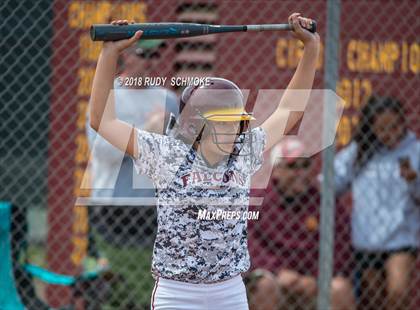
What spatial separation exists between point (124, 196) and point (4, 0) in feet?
4.27

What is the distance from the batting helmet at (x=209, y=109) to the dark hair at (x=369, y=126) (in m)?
2.19

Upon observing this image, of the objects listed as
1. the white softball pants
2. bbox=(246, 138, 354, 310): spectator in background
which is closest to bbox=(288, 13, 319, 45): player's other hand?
the white softball pants

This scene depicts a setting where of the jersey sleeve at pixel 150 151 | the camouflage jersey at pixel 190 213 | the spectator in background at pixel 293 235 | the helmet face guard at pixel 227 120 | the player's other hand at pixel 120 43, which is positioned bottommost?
the spectator in background at pixel 293 235

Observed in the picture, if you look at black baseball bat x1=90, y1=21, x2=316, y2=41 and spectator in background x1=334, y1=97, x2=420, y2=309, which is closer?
black baseball bat x1=90, y1=21, x2=316, y2=41

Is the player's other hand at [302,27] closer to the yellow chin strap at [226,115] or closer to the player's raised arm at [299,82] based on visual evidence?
the player's raised arm at [299,82]

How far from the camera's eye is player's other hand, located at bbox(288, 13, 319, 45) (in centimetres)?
337

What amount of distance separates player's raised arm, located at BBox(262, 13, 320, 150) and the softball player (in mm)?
250

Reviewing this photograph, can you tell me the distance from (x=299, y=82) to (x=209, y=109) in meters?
0.45

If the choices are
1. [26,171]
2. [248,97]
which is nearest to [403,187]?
[248,97]

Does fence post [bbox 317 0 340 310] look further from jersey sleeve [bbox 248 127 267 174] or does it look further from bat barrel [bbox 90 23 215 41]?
bat barrel [bbox 90 23 215 41]

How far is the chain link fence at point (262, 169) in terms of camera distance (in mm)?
5223

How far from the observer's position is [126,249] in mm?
5332

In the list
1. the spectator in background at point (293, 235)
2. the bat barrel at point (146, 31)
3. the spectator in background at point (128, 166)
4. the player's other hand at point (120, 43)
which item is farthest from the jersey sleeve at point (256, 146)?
the spectator in background at point (293, 235)

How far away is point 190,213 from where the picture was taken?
10.7 feet
